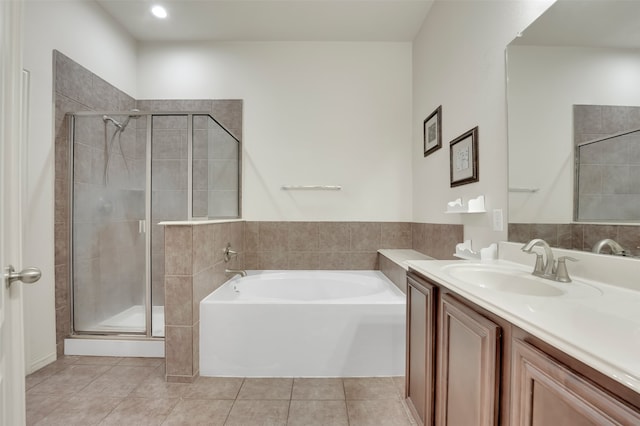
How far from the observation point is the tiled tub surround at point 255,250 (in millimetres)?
1747

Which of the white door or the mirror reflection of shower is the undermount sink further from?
the mirror reflection of shower

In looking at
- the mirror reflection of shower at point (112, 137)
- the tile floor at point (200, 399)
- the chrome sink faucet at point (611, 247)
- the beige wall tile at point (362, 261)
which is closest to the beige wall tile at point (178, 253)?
the tile floor at point (200, 399)

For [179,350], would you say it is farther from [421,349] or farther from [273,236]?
[421,349]

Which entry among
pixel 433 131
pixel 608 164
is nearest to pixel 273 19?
pixel 433 131

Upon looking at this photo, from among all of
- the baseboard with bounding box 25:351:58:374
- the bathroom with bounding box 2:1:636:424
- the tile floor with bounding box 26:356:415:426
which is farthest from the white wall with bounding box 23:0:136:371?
the bathroom with bounding box 2:1:636:424

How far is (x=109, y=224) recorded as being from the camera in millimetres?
2240

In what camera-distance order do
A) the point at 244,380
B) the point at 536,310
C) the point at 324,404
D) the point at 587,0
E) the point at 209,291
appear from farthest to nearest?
the point at 209,291 < the point at 244,380 < the point at 324,404 < the point at 587,0 < the point at 536,310

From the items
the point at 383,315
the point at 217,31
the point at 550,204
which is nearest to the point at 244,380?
the point at 383,315

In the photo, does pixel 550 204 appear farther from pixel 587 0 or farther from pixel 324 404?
pixel 324 404

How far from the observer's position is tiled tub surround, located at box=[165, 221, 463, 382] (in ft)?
5.73

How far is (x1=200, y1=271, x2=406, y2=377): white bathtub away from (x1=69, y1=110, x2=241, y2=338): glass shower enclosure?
67 centimetres

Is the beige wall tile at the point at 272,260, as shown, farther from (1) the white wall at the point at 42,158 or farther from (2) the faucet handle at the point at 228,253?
(1) the white wall at the point at 42,158

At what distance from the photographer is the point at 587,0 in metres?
1.04

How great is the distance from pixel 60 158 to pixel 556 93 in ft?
10.0
